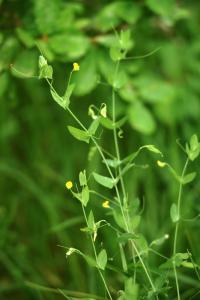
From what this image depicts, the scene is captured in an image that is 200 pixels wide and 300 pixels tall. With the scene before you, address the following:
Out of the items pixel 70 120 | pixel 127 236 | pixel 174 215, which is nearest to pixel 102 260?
pixel 127 236

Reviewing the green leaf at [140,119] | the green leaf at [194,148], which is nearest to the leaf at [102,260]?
the green leaf at [194,148]

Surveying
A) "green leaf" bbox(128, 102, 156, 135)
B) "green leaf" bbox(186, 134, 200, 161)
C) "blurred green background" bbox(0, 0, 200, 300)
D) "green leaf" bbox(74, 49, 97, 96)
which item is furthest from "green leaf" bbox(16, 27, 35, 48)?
"green leaf" bbox(186, 134, 200, 161)

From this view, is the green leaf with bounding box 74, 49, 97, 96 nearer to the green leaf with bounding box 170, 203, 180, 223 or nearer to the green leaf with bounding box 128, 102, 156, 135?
the green leaf with bounding box 128, 102, 156, 135

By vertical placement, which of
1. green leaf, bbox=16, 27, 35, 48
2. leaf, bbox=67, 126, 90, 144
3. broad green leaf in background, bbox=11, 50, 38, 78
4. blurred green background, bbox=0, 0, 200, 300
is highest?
green leaf, bbox=16, 27, 35, 48

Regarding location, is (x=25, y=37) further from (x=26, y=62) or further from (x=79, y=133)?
(x=79, y=133)

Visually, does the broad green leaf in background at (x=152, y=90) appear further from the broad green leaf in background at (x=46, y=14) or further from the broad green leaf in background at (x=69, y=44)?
the broad green leaf in background at (x=46, y=14)

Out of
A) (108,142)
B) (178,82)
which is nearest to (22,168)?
(108,142)

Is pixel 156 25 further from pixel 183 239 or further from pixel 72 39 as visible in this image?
pixel 183 239
